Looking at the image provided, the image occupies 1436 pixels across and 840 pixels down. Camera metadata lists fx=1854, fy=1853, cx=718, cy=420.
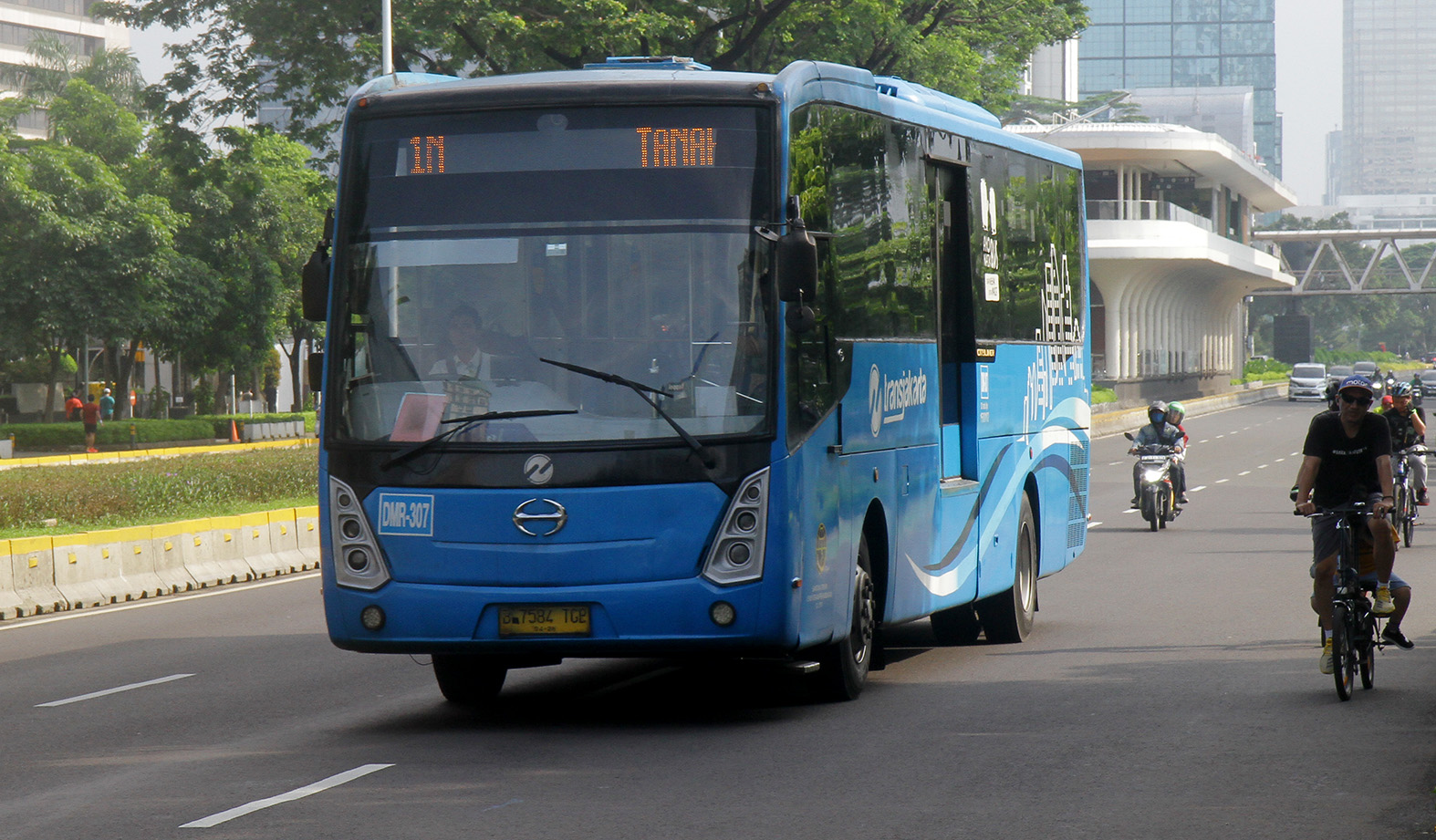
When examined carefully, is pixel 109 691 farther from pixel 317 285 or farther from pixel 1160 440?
pixel 1160 440

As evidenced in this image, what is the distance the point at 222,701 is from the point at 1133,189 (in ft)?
226

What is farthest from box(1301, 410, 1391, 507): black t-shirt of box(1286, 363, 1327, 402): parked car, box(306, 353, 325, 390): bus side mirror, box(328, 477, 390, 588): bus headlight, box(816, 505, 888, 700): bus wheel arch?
box(1286, 363, 1327, 402): parked car

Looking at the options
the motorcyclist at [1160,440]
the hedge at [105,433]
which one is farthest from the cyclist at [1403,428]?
the hedge at [105,433]

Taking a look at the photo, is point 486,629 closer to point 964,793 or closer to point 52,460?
point 964,793

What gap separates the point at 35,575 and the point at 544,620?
862 cm

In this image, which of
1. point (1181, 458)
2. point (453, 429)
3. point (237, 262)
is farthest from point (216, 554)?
point (237, 262)

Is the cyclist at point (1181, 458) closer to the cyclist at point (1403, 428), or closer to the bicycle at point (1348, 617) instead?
the cyclist at point (1403, 428)

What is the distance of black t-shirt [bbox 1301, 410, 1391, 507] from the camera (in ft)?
32.1

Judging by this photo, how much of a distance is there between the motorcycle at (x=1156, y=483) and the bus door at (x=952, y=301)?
11.7m

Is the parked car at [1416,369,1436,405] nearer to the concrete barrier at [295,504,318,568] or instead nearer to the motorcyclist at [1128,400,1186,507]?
the motorcyclist at [1128,400,1186,507]

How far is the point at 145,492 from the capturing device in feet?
69.6

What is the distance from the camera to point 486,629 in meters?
8.27

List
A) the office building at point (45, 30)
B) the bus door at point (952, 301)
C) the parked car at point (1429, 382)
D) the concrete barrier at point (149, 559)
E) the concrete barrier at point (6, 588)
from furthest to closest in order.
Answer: the office building at point (45, 30) < the parked car at point (1429, 382) < the concrete barrier at point (149, 559) < the concrete barrier at point (6, 588) < the bus door at point (952, 301)

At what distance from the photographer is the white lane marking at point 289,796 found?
6656 millimetres
